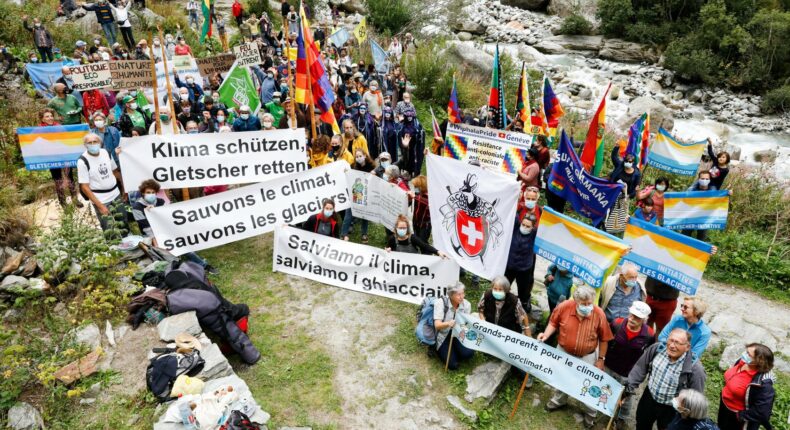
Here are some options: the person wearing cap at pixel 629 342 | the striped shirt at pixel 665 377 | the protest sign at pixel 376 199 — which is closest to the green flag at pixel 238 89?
the protest sign at pixel 376 199

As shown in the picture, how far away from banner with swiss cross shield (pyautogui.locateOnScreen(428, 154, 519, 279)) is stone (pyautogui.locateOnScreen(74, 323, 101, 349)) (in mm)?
4965

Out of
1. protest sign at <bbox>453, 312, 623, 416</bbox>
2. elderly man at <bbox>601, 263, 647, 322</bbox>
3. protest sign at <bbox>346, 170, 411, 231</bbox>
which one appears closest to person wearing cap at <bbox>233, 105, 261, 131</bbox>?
protest sign at <bbox>346, 170, 411, 231</bbox>

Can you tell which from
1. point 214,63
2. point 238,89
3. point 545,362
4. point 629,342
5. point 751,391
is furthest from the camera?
point 214,63

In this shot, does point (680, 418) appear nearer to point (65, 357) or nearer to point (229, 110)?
point (65, 357)

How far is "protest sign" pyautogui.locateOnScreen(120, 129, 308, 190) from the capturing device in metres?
8.34

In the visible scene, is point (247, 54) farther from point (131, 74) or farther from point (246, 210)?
point (246, 210)

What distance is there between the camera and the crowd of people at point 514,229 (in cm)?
528

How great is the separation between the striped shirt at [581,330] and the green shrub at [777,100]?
26.7 m

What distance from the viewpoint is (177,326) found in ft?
20.8

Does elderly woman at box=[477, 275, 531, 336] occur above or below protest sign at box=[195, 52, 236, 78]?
below

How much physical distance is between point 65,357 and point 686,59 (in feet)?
107

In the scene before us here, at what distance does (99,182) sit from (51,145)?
1853 millimetres

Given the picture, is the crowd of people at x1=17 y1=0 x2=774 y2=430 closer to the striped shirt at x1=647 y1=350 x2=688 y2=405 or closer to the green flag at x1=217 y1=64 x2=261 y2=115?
the striped shirt at x1=647 y1=350 x2=688 y2=405

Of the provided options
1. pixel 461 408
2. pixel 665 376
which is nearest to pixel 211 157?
pixel 461 408
